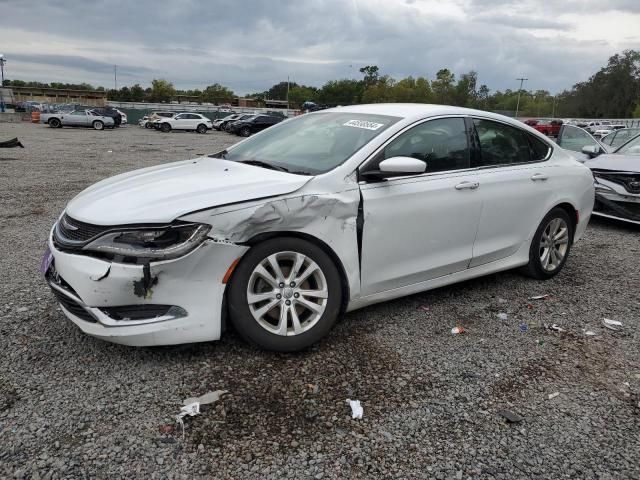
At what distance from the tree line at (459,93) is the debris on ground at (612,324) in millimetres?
98317

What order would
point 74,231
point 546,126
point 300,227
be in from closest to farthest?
point 74,231 → point 300,227 → point 546,126

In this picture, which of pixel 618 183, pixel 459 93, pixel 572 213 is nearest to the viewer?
pixel 572 213

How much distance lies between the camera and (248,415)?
2.74m

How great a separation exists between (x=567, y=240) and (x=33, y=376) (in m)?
4.65

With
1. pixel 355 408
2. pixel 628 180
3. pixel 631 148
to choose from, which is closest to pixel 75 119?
pixel 631 148

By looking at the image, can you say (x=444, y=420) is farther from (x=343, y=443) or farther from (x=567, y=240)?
(x=567, y=240)

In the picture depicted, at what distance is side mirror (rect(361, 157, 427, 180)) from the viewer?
3.46m

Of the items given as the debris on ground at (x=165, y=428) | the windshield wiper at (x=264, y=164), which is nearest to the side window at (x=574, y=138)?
the windshield wiper at (x=264, y=164)

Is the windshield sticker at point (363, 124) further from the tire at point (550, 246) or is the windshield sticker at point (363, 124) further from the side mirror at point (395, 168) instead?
the tire at point (550, 246)

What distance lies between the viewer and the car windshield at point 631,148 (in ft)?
27.2

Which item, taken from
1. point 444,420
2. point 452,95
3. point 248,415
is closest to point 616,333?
point 444,420

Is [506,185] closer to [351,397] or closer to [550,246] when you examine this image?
[550,246]

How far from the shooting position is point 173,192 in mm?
3217

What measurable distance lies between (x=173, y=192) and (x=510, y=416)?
7.61 ft
